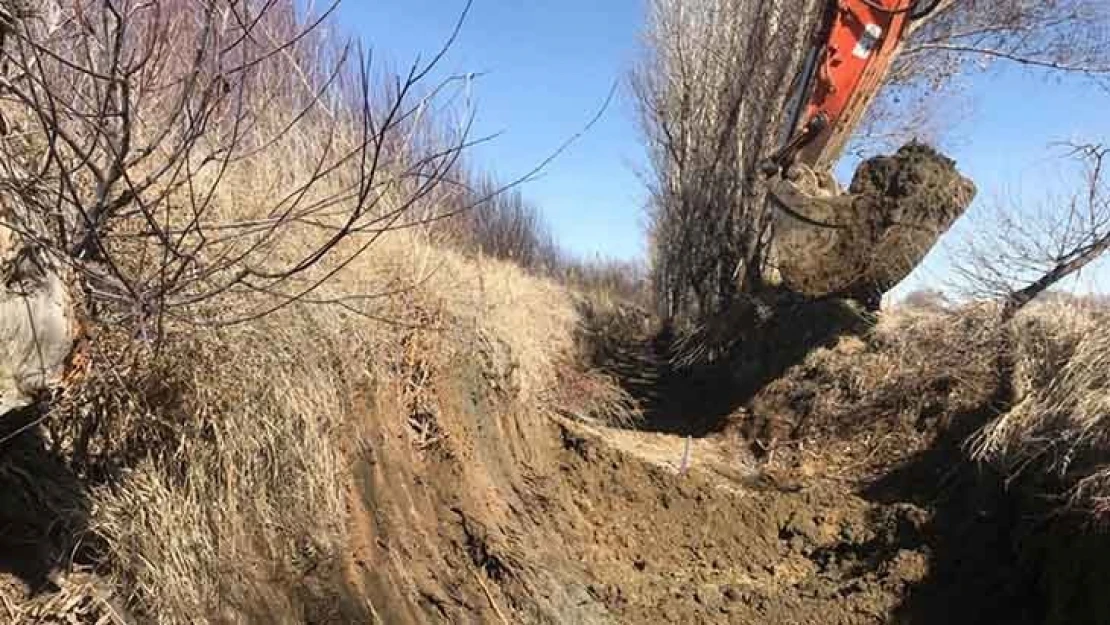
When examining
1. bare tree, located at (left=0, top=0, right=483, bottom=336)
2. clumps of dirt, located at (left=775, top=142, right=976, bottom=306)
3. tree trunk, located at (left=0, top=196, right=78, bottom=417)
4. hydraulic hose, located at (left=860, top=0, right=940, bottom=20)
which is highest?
hydraulic hose, located at (left=860, top=0, right=940, bottom=20)

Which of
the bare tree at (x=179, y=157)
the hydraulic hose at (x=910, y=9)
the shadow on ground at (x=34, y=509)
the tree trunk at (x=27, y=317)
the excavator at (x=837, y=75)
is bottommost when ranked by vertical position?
the shadow on ground at (x=34, y=509)

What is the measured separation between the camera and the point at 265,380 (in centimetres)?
312

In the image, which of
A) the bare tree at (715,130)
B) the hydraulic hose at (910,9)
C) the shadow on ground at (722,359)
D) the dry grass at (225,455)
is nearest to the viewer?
the dry grass at (225,455)

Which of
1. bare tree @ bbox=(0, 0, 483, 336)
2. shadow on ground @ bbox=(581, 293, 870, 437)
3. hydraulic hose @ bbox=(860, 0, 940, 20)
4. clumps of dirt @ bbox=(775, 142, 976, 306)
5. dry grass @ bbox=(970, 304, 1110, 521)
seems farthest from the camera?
shadow on ground @ bbox=(581, 293, 870, 437)

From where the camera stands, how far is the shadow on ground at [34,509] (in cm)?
238

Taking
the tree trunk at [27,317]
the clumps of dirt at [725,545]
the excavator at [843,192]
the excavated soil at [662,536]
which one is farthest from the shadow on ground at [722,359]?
the tree trunk at [27,317]

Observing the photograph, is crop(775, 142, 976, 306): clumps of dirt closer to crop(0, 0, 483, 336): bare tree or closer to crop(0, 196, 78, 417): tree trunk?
crop(0, 0, 483, 336): bare tree

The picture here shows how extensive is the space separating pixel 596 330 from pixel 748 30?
4.03 meters

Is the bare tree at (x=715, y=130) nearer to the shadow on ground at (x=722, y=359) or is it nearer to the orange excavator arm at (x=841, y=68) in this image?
the shadow on ground at (x=722, y=359)

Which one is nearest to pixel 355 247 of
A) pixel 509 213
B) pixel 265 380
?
pixel 265 380

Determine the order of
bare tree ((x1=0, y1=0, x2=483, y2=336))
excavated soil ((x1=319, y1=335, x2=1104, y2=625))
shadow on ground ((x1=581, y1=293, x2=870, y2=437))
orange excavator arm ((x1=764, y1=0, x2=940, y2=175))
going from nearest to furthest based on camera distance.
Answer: bare tree ((x1=0, y1=0, x2=483, y2=336)) → excavated soil ((x1=319, y1=335, x2=1104, y2=625)) → orange excavator arm ((x1=764, y1=0, x2=940, y2=175)) → shadow on ground ((x1=581, y1=293, x2=870, y2=437))

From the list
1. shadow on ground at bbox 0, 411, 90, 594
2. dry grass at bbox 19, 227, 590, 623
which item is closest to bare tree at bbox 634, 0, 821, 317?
dry grass at bbox 19, 227, 590, 623

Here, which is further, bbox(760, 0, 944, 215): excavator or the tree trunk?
bbox(760, 0, 944, 215): excavator

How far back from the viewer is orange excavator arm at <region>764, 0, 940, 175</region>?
6965 mm
